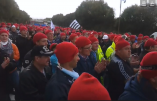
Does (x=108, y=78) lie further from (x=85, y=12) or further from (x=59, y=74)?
(x=85, y=12)

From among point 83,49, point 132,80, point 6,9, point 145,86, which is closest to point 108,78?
point 83,49

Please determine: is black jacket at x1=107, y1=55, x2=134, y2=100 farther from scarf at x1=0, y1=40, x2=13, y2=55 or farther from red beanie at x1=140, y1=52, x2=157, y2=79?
scarf at x1=0, y1=40, x2=13, y2=55

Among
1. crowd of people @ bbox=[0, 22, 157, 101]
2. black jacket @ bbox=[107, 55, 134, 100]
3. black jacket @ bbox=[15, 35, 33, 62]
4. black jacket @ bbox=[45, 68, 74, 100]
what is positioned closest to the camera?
crowd of people @ bbox=[0, 22, 157, 101]

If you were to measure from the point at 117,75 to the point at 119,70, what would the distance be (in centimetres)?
11

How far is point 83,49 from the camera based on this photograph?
4.36 m

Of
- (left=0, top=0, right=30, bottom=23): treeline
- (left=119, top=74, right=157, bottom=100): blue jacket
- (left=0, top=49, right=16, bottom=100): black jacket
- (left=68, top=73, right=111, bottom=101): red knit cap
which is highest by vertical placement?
(left=0, top=0, right=30, bottom=23): treeline

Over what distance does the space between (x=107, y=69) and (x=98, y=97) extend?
220cm

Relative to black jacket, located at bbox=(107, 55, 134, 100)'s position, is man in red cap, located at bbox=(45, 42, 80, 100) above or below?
above

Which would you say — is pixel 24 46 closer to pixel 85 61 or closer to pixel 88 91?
pixel 85 61

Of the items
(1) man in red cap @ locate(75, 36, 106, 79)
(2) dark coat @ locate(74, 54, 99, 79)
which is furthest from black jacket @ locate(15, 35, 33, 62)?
(2) dark coat @ locate(74, 54, 99, 79)

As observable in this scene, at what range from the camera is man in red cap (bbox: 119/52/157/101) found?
6.95 feet

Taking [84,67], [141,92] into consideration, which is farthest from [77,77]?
[84,67]

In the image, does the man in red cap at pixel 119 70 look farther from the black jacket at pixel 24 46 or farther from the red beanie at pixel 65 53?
the black jacket at pixel 24 46

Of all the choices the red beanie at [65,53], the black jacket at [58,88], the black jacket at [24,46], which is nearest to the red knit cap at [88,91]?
the black jacket at [58,88]
